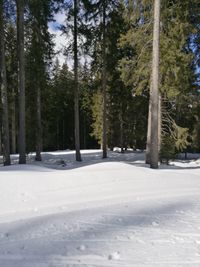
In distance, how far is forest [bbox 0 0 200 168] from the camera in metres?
16.8

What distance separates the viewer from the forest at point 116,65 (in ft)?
55.0

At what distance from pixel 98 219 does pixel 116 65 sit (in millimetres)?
20171

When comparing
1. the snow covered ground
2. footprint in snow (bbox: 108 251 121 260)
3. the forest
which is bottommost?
the snow covered ground

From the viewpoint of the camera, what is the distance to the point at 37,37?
2191 cm

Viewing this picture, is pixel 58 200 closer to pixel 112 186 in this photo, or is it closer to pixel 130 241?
pixel 112 186

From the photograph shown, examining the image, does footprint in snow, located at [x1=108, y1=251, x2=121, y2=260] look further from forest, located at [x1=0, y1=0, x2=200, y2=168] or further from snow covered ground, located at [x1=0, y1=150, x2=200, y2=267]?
forest, located at [x1=0, y1=0, x2=200, y2=168]

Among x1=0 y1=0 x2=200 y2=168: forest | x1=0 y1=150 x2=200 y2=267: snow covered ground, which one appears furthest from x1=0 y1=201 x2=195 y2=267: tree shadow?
x1=0 y1=0 x2=200 y2=168: forest

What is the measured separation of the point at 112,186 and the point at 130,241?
15.6ft

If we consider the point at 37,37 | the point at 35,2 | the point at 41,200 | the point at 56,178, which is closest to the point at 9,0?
the point at 35,2

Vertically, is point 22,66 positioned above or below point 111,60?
below

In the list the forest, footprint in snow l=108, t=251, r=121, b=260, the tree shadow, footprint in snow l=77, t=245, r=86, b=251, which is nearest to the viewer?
footprint in snow l=108, t=251, r=121, b=260

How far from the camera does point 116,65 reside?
25328 mm

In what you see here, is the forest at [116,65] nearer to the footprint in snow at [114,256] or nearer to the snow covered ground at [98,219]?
the snow covered ground at [98,219]

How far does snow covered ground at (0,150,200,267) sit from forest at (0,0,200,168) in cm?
564
